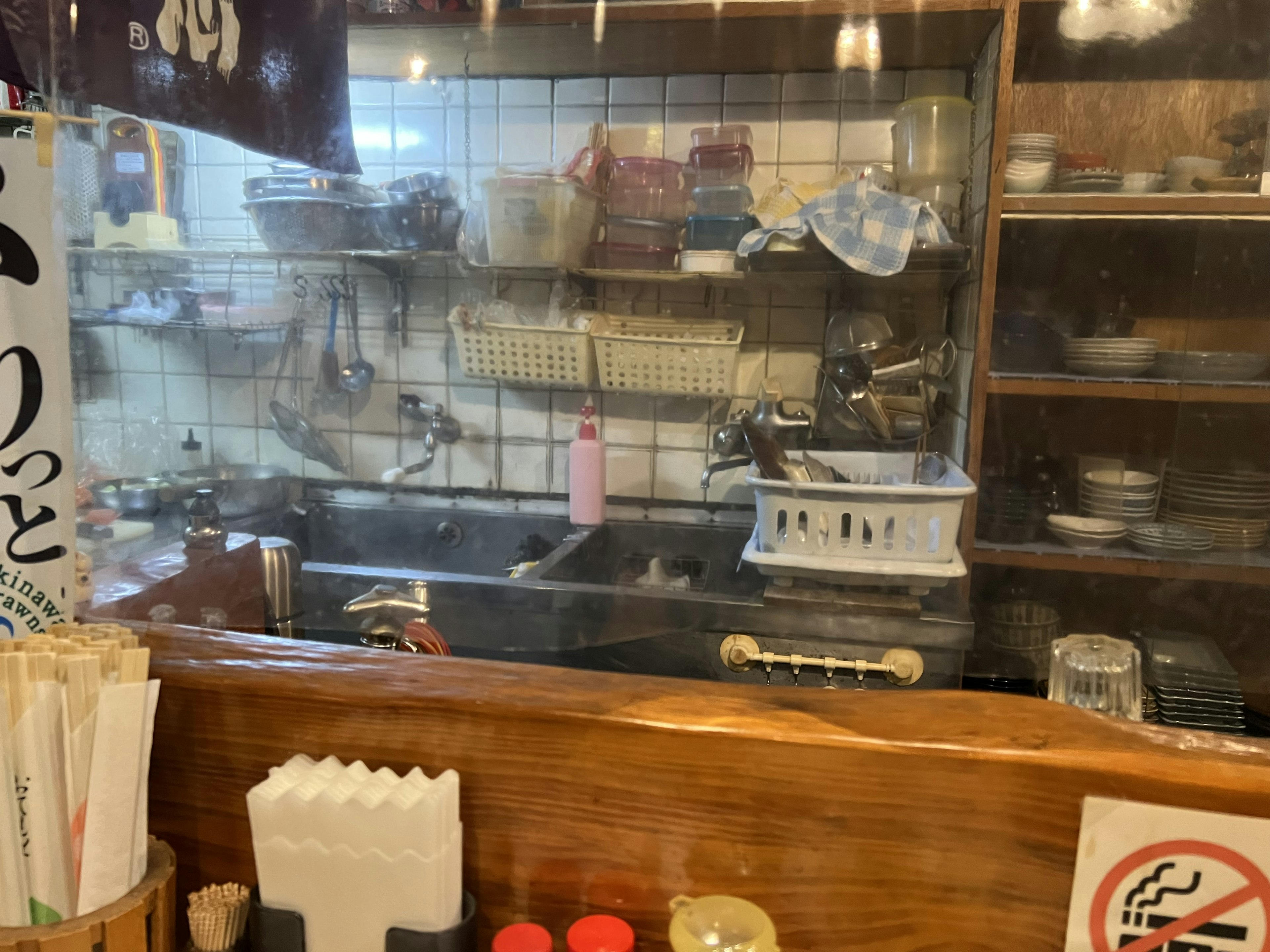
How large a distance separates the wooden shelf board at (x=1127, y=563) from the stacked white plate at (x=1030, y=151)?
23.2 inches

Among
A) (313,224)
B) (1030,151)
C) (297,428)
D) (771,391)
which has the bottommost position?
(297,428)

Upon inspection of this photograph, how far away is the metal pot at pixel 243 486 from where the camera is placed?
156cm

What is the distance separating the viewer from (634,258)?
161 cm

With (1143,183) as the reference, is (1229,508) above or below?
below

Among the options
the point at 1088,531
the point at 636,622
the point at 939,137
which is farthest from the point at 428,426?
the point at 1088,531

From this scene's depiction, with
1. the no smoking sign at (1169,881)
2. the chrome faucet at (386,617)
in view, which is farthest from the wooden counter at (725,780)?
the chrome faucet at (386,617)

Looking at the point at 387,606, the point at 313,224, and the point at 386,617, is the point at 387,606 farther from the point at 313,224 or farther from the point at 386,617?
the point at 313,224

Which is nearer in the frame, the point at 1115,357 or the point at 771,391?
the point at 1115,357

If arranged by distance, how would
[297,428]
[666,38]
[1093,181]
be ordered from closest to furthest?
[1093,181] → [666,38] → [297,428]

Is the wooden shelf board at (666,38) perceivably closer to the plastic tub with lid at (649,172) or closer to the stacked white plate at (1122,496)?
the plastic tub with lid at (649,172)

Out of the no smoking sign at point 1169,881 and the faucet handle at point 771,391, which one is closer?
the no smoking sign at point 1169,881

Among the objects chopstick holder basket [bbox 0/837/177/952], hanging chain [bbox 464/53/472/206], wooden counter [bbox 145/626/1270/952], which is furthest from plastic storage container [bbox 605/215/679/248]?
chopstick holder basket [bbox 0/837/177/952]

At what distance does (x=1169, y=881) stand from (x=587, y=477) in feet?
4.33

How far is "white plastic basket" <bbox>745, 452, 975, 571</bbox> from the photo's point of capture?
48.1 inches
